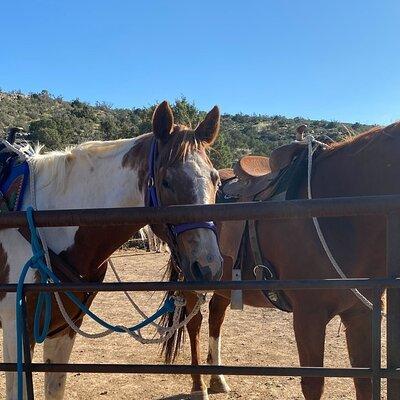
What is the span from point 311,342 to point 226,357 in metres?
2.53

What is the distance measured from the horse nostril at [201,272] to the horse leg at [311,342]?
0.95m

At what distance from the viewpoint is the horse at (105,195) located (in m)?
2.14

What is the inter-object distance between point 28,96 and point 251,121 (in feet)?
70.1

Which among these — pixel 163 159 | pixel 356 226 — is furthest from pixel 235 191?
pixel 163 159

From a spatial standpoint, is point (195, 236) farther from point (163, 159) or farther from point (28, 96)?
point (28, 96)

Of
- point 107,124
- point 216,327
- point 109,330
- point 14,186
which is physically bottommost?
point 216,327

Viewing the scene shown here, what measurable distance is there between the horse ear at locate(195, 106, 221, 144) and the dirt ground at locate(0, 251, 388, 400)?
8.63 feet

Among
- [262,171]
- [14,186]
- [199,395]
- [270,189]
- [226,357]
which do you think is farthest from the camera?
[226,357]

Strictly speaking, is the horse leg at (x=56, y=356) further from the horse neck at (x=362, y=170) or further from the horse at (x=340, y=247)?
the horse neck at (x=362, y=170)

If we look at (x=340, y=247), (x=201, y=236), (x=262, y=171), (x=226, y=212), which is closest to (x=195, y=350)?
(x=262, y=171)

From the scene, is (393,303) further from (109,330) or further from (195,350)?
(195,350)

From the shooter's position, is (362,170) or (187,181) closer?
(187,181)

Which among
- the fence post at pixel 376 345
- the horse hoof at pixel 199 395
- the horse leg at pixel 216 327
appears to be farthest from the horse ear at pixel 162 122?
the horse hoof at pixel 199 395

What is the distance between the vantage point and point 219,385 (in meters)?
4.38
